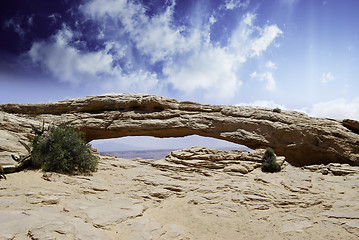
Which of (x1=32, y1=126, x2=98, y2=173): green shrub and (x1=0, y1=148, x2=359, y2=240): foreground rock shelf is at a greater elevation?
(x1=32, y1=126, x2=98, y2=173): green shrub

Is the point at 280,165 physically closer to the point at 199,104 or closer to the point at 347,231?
the point at 347,231

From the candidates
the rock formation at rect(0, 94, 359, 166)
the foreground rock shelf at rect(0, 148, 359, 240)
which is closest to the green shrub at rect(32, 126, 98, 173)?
the foreground rock shelf at rect(0, 148, 359, 240)

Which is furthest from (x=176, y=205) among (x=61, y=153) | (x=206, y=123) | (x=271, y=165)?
(x=206, y=123)

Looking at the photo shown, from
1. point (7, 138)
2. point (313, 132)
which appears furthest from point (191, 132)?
point (7, 138)

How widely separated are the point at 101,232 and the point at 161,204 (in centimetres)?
384

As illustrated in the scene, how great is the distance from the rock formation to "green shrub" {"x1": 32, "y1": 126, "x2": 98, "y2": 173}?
1020cm

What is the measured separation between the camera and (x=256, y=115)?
892 inches

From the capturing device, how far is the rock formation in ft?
69.2

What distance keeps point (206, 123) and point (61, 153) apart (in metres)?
14.7

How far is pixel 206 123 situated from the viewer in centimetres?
2223

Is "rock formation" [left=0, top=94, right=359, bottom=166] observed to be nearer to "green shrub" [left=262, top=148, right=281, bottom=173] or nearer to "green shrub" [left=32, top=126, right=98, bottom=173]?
"green shrub" [left=262, top=148, right=281, bottom=173]

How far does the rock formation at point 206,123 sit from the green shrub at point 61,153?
10203 millimetres

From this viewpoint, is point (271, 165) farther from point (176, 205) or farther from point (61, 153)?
point (61, 153)

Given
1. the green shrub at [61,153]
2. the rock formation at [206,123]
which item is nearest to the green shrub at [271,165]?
the rock formation at [206,123]
